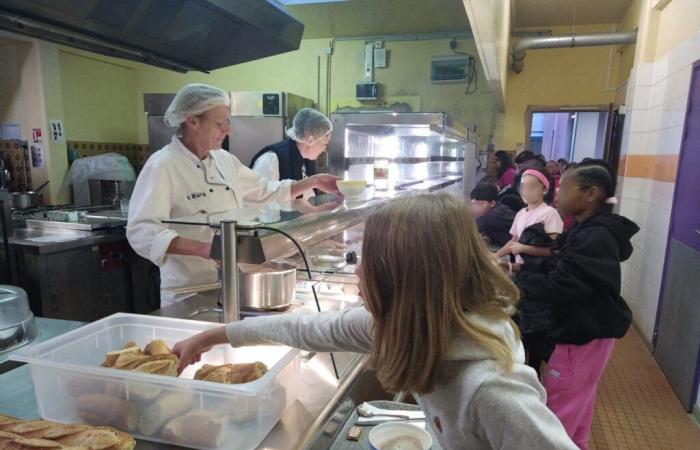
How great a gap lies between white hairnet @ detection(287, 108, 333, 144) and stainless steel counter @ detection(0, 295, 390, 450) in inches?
69.3

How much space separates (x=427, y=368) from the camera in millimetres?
771

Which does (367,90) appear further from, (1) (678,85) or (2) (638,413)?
(2) (638,413)

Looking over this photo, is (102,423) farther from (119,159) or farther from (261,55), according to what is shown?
(119,159)

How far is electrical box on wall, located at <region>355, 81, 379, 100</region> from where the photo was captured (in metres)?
5.82

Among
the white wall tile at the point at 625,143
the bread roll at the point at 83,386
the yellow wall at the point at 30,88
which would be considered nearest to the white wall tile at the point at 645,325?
the white wall tile at the point at 625,143

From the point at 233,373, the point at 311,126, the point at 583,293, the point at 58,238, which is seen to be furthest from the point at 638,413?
the point at 58,238

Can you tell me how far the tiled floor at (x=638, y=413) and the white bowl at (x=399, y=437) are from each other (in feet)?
6.23

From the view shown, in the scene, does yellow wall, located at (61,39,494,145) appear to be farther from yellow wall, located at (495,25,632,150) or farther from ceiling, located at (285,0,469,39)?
yellow wall, located at (495,25,632,150)

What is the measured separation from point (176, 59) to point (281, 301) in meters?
1.19

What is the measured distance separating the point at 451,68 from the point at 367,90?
108 cm

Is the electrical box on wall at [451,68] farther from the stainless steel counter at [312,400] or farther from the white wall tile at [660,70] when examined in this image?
the stainless steel counter at [312,400]

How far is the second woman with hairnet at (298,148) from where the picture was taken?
287 cm

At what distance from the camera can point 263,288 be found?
1.29 m

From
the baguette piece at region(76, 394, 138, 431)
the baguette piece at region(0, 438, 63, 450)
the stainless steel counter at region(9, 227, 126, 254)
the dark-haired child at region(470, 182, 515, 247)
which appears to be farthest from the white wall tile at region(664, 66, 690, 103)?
the stainless steel counter at region(9, 227, 126, 254)
